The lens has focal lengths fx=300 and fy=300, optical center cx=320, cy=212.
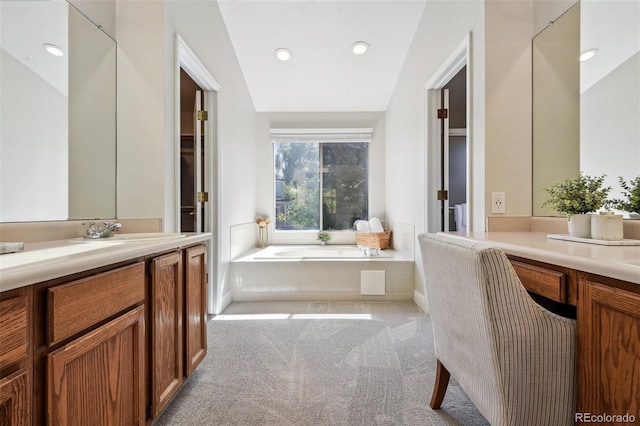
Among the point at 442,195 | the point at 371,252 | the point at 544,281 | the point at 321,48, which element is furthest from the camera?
the point at 371,252

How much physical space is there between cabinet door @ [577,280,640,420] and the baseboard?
187 cm

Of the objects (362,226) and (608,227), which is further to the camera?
(362,226)

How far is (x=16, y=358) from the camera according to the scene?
2.12ft

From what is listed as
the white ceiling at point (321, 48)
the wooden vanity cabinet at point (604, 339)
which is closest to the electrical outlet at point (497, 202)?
the wooden vanity cabinet at point (604, 339)

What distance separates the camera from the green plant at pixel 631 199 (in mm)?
1184

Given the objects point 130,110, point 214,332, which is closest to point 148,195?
point 130,110

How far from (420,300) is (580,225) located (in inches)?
69.5

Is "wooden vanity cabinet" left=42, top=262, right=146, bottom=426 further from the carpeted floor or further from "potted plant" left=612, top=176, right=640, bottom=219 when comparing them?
"potted plant" left=612, top=176, right=640, bottom=219

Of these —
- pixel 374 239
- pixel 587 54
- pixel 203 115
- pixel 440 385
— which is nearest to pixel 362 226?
pixel 374 239

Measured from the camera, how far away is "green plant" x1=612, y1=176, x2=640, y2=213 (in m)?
1.18

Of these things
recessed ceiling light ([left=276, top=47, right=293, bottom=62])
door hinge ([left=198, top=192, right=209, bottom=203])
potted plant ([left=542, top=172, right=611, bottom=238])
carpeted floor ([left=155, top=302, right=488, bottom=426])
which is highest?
recessed ceiling light ([left=276, top=47, right=293, bottom=62])

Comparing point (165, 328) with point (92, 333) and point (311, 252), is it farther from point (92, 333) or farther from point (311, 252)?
point (311, 252)

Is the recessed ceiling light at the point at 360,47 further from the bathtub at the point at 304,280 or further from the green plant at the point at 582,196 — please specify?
the green plant at the point at 582,196

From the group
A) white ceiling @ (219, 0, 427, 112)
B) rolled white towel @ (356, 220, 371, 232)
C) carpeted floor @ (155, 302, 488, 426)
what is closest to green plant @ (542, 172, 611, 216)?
carpeted floor @ (155, 302, 488, 426)
